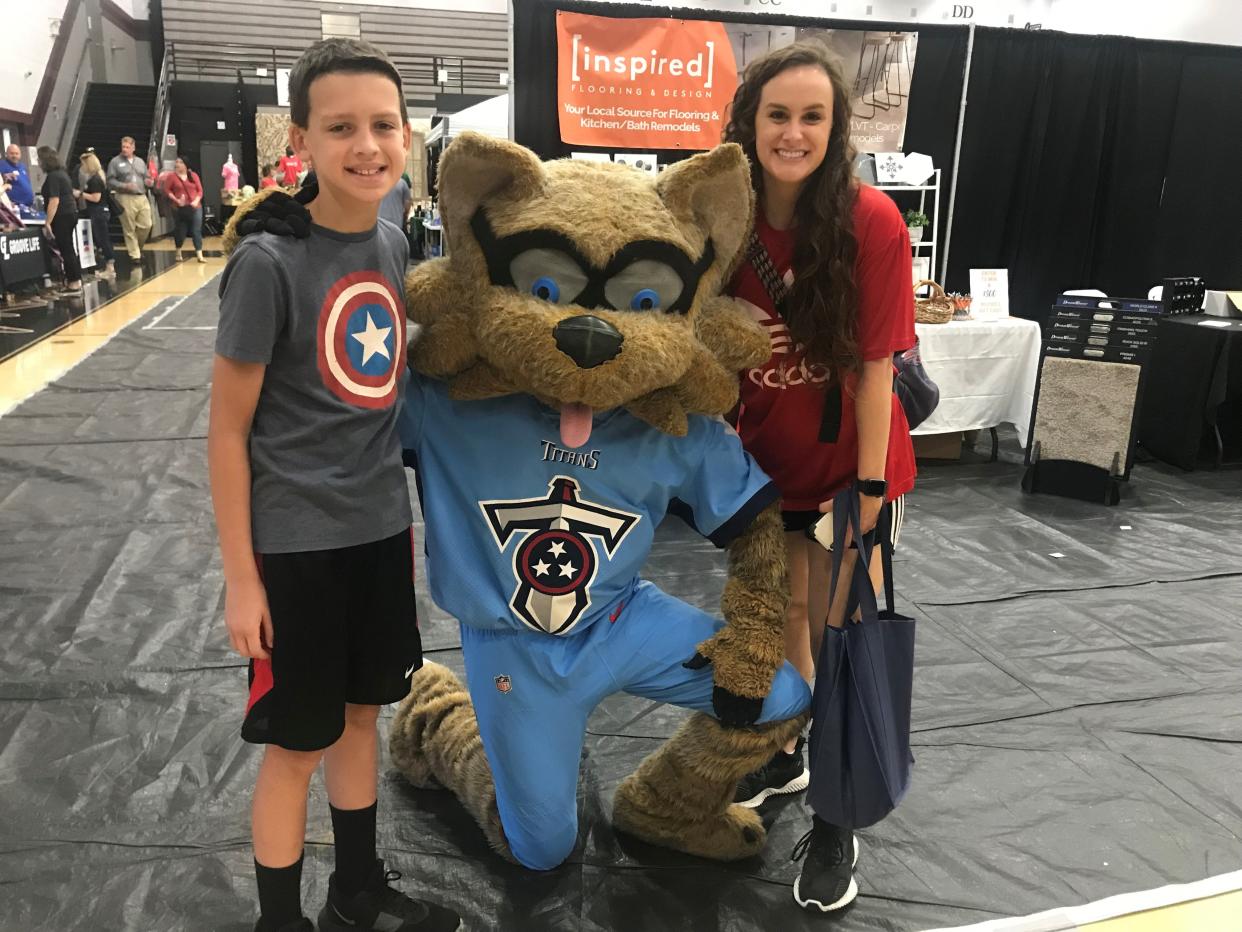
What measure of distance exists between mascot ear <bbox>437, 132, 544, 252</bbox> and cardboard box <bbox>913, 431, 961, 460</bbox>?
12.2 ft

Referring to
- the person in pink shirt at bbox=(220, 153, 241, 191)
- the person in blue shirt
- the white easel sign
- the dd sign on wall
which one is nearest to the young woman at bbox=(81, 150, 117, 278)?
the person in blue shirt

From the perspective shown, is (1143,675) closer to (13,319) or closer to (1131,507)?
(1131,507)

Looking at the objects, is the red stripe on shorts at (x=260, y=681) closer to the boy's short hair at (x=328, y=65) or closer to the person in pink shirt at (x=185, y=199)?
the boy's short hair at (x=328, y=65)

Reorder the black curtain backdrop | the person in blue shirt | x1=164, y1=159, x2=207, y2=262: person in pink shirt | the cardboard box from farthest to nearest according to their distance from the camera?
x1=164, y1=159, x2=207, y2=262: person in pink shirt → the person in blue shirt → the black curtain backdrop → the cardboard box

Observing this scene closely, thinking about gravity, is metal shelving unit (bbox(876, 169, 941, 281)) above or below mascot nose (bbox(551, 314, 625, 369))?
above

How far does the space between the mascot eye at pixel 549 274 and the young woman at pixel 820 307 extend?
1.30ft

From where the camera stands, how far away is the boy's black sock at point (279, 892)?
5.05 ft

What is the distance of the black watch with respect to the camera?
1736 mm

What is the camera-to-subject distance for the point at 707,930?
174cm

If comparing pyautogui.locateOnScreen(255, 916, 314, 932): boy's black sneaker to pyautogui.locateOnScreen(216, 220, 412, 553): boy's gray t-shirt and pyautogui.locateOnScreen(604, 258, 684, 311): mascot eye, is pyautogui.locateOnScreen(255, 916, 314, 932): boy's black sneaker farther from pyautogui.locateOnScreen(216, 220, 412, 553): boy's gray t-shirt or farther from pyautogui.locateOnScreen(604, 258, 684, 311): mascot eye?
pyautogui.locateOnScreen(604, 258, 684, 311): mascot eye

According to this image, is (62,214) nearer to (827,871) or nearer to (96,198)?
(96,198)

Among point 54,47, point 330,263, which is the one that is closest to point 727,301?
point 330,263

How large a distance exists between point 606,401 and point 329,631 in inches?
22.7

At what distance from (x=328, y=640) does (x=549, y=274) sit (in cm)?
70
